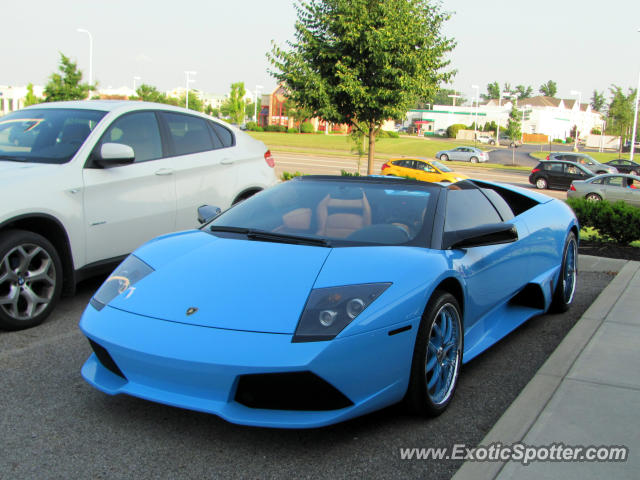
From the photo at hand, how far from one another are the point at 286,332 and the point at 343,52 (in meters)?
15.3

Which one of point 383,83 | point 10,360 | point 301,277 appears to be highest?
point 383,83

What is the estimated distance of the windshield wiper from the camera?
3.51 meters

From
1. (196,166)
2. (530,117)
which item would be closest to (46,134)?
(196,166)

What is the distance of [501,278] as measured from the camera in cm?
426

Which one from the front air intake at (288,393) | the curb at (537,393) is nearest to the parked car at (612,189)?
the curb at (537,393)

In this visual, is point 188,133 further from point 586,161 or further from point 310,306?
point 586,161

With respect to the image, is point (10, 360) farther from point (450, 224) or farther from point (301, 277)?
point (450, 224)

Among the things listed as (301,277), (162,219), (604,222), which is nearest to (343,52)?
(604,222)

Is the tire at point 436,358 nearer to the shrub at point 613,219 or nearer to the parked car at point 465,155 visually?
the shrub at point 613,219

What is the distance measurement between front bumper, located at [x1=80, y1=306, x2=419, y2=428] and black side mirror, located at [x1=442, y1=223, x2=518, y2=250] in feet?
2.91

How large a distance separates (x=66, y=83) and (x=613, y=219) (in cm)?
2919

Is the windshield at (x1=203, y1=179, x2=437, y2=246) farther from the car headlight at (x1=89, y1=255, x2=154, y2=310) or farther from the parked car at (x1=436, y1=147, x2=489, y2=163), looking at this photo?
the parked car at (x1=436, y1=147, x2=489, y2=163)

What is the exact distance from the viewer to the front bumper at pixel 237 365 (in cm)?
267

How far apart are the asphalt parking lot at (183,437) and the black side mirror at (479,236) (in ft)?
2.91
